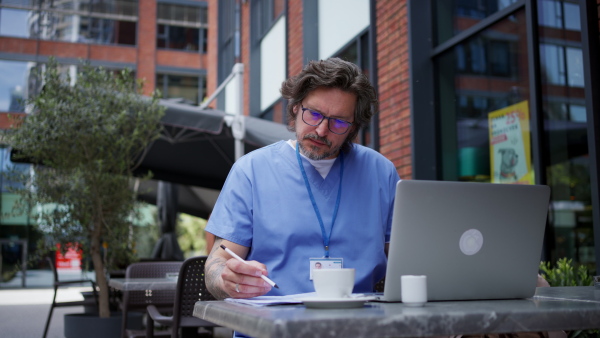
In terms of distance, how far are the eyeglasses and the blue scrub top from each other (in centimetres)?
16

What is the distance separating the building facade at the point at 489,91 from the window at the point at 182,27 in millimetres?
18282

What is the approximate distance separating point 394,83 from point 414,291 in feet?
15.7

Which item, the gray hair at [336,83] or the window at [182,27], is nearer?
the gray hair at [336,83]

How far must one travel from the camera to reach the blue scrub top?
214 cm

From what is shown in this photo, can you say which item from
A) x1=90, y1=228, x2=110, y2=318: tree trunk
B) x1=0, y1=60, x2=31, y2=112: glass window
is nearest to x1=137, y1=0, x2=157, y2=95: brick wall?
x1=0, y1=60, x2=31, y2=112: glass window

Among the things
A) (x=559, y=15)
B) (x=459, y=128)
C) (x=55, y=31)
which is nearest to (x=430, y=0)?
(x=459, y=128)

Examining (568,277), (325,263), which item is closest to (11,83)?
(568,277)

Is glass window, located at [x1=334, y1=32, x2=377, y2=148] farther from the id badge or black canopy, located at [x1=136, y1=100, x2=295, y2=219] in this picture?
the id badge

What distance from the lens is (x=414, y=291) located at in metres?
1.48

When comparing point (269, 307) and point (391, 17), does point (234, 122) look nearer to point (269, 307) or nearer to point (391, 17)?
point (391, 17)

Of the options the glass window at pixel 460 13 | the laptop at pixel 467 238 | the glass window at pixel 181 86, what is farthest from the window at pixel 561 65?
the glass window at pixel 181 86

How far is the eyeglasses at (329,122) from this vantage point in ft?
7.31

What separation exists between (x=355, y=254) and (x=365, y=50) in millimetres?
5196

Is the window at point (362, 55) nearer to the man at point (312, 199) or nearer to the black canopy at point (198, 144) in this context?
Result: the black canopy at point (198, 144)
